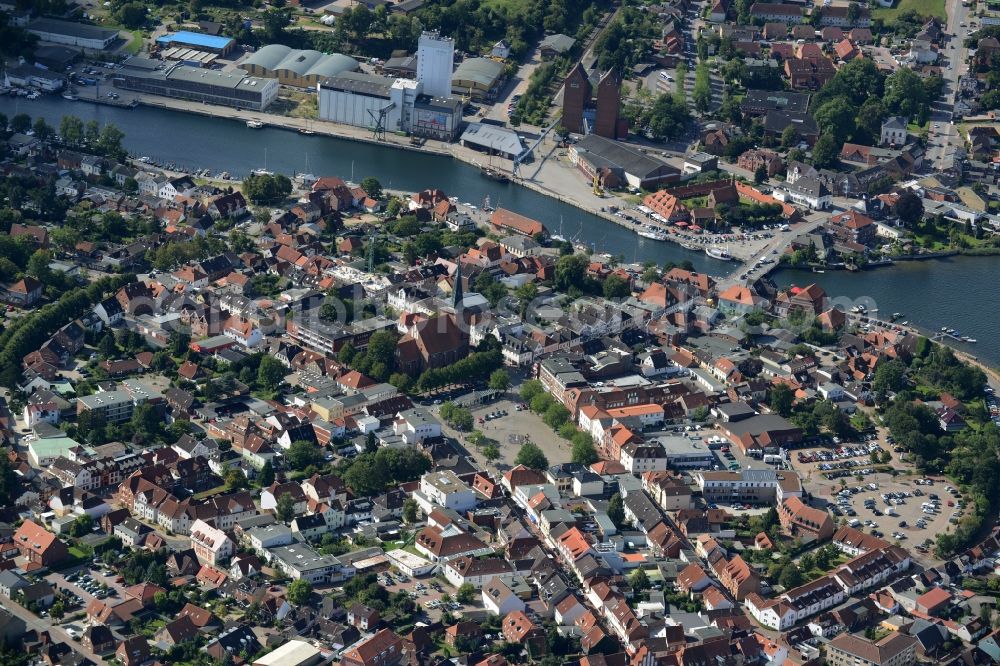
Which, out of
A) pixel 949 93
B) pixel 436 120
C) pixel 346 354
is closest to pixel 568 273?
pixel 346 354

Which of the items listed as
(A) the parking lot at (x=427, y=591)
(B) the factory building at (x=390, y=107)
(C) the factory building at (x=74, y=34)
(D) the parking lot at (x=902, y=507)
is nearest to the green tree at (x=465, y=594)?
(A) the parking lot at (x=427, y=591)

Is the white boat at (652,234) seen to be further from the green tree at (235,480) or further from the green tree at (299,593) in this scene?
the green tree at (299,593)

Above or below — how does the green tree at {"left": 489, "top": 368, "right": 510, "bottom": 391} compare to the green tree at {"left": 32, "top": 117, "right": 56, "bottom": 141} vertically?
below

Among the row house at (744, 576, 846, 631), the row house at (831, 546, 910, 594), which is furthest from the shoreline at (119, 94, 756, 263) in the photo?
the row house at (744, 576, 846, 631)

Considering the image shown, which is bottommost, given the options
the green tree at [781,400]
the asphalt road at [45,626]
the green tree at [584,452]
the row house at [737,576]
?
the asphalt road at [45,626]

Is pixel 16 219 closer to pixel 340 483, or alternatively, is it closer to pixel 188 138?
pixel 188 138

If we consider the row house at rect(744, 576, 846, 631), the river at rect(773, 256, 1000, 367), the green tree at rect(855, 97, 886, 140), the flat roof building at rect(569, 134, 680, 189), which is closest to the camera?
the row house at rect(744, 576, 846, 631)

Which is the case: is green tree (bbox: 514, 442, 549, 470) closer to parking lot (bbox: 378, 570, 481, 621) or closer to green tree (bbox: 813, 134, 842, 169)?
parking lot (bbox: 378, 570, 481, 621)
